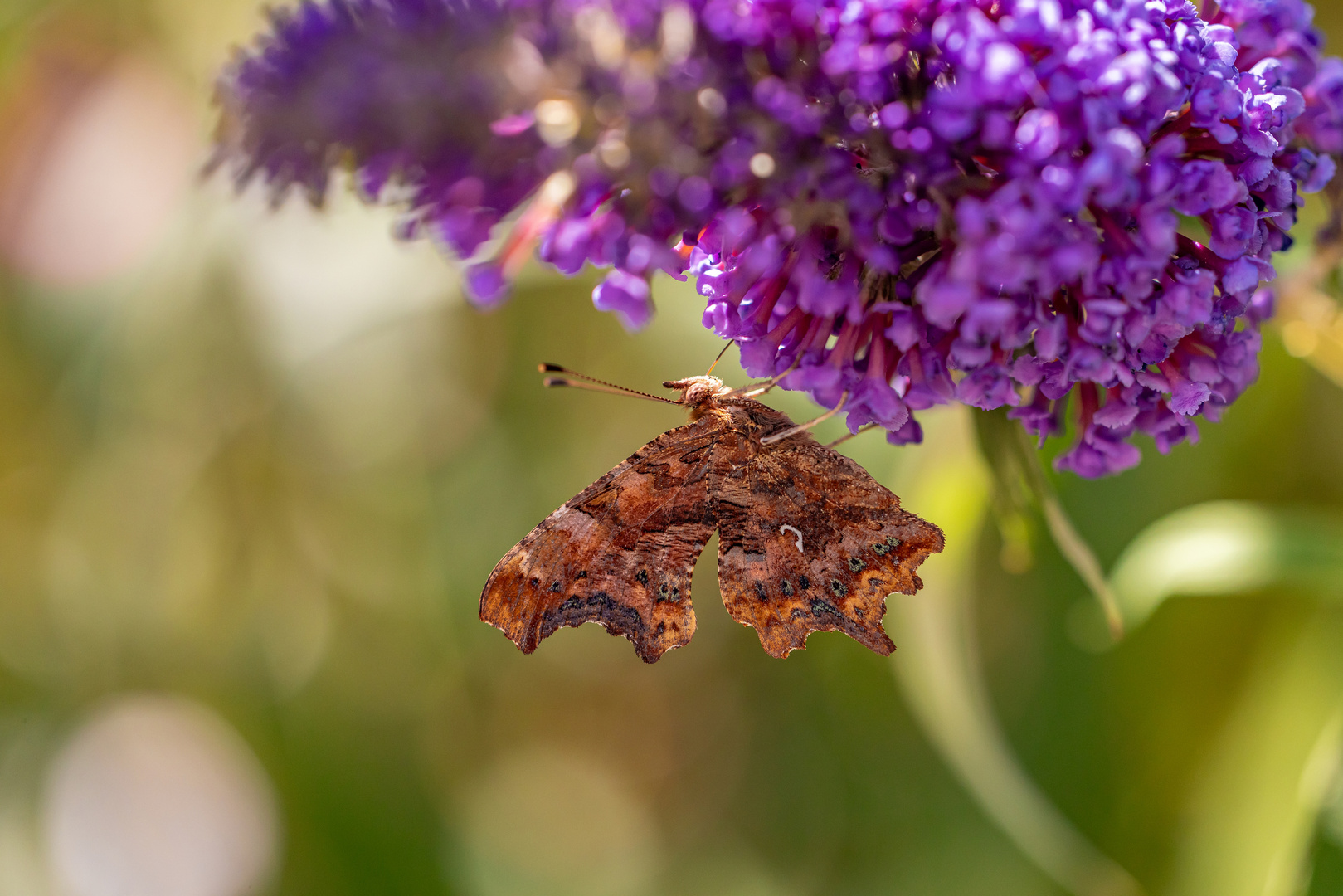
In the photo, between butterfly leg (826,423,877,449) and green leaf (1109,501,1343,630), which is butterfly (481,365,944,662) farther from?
green leaf (1109,501,1343,630)

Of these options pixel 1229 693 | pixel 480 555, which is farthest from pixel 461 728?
pixel 1229 693

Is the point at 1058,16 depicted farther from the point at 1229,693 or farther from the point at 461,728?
the point at 461,728

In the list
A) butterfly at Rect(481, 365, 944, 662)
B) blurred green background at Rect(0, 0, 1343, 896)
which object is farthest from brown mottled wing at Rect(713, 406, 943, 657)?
blurred green background at Rect(0, 0, 1343, 896)

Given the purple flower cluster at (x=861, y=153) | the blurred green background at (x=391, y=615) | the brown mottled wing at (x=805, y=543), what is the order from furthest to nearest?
1. the blurred green background at (x=391, y=615)
2. the brown mottled wing at (x=805, y=543)
3. the purple flower cluster at (x=861, y=153)

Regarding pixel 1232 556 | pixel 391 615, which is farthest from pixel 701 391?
pixel 391 615

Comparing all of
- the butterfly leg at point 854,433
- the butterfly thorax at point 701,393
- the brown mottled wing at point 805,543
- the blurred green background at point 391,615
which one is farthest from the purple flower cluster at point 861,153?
the blurred green background at point 391,615

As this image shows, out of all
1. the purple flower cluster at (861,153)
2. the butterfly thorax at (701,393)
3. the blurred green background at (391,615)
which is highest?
the purple flower cluster at (861,153)

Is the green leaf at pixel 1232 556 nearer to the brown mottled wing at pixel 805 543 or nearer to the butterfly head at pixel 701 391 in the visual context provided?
the brown mottled wing at pixel 805 543

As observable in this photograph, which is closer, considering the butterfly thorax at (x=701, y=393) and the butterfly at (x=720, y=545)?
the butterfly at (x=720, y=545)
